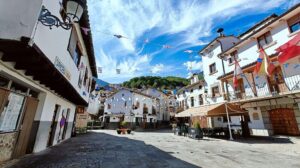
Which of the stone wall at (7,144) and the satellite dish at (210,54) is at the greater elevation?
the satellite dish at (210,54)

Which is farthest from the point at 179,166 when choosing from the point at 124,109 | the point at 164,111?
the point at 164,111

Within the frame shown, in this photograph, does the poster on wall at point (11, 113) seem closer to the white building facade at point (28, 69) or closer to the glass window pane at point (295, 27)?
the white building facade at point (28, 69)

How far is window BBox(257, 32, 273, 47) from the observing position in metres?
13.0

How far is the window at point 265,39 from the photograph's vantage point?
13023mm

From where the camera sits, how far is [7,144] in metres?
5.37

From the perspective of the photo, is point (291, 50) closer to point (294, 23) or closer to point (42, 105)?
point (294, 23)

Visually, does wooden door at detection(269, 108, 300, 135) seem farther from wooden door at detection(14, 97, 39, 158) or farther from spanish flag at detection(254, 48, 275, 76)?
wooden door at detection(14, 97, 39, 158)

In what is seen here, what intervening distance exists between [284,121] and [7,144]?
17778 mm

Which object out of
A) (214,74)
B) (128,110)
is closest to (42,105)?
(214,74)

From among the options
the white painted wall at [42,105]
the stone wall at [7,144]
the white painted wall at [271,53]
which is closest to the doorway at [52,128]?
the white painted wall at [42,105]

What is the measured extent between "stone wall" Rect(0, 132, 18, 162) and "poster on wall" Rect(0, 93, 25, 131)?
0.24 m

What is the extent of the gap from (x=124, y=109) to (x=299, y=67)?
3116cm

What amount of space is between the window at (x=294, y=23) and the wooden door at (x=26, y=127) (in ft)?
56.1

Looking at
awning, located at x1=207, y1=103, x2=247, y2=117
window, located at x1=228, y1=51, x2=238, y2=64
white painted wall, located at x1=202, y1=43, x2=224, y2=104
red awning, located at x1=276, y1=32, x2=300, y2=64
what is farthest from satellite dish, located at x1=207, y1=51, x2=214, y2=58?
red awning, located at x1=276, y1=32, x2=300, y2=64
